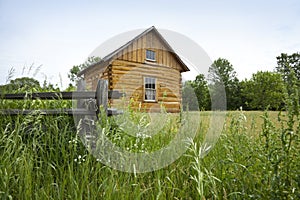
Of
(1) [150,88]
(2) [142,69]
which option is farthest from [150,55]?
(1) [150,88]

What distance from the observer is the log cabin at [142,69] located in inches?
493

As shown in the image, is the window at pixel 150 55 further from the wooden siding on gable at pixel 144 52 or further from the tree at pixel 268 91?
the tree at pixel 268 91

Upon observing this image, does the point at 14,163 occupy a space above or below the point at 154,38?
below

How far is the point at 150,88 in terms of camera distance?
1275 cm

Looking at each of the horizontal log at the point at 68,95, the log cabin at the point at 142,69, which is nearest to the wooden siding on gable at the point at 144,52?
the log cabin at the point at 142,69

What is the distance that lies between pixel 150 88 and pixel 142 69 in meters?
1.32

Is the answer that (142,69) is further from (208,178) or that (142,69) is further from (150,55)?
(208,178)

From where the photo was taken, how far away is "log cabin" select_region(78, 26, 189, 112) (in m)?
12.5

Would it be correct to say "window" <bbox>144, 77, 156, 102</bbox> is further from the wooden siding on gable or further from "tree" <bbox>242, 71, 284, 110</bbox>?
"tree" <bbox>242, 71, 284, 110</bbox>

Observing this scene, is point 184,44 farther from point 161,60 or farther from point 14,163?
point 161,60

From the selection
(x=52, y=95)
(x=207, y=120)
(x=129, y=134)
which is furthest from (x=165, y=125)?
(x=52, y=95)

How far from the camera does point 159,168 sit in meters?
2.13

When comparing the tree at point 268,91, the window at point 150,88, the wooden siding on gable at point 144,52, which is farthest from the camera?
the wooden siding on gable at point 144,52

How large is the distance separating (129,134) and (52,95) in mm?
1194
